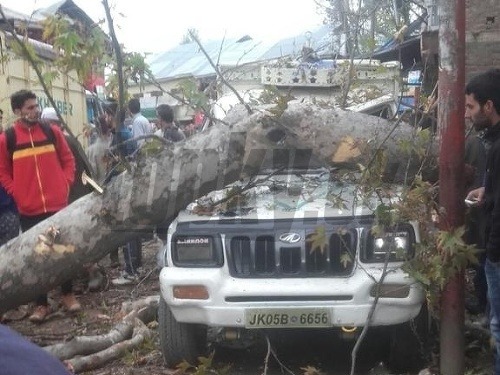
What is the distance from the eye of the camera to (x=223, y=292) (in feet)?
15.6

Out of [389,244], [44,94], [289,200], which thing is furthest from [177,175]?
[44,94]

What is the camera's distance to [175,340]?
5.02 metres

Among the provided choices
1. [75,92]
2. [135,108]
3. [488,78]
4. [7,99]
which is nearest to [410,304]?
[488,78]

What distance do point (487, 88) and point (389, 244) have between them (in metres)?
1.11

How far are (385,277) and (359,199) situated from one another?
54 centimetres

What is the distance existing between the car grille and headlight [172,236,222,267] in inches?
3.4

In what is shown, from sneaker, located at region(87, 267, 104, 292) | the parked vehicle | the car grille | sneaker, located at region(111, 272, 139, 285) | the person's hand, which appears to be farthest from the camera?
the parked vehicle

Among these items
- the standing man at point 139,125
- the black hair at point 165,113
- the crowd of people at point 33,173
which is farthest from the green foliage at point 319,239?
the standing man at point 139,125

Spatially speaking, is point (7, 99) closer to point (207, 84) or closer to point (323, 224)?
point (207, 84)

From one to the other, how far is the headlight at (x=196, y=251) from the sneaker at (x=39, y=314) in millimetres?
2065

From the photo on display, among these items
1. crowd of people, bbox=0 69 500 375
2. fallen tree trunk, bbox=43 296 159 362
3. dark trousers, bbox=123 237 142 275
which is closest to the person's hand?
crowd of people, bbox=0 69 500 375

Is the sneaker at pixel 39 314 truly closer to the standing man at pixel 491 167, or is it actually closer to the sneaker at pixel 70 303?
the sneaker at pixel 70 303

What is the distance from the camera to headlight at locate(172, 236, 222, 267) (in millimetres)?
4859

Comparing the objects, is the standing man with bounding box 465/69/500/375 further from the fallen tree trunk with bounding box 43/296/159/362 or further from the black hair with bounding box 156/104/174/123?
the black hair with bounding box 156/104/174/123
